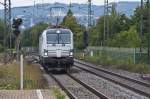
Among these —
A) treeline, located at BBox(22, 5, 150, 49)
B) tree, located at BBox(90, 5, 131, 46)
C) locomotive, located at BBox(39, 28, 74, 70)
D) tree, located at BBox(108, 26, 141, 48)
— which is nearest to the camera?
locomotive, located at BBox(39, 28, 74, 70)

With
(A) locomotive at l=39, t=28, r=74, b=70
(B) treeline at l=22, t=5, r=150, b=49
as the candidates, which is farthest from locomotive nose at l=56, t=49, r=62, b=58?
(B) treeline at l=22, t=5, r=150, b=49

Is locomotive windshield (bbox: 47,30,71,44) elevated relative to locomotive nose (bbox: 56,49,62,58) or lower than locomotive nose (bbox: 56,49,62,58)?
elevated

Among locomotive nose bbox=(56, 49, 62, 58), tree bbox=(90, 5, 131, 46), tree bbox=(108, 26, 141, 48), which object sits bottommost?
locomotive nose bbox=(56, 49, 62, 58)

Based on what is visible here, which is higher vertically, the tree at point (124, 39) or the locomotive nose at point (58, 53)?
the tree at point (124, 39)

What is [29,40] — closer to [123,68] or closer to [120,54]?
[120,54]

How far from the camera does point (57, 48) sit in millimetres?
38469

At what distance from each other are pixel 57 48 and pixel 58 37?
41.7 inches

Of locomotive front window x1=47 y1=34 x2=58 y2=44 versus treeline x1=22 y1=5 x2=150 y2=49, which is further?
treeline x1=22 y1=5 x2=150 y2=49

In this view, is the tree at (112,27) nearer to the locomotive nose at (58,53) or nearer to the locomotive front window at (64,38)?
the locomotive front window at (64,38)

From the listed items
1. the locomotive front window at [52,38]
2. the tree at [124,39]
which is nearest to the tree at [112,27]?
the tree at [124,39]

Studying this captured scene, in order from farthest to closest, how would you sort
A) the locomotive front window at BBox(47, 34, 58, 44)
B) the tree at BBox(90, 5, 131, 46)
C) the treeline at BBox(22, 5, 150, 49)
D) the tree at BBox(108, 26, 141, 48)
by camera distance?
the tree at BBox(90, 5, 131, 46), the treeline at BBox(22, 5, 150, 49), the tree at BBox(108, 26, 141, 48), the locomotive front window at BBox(47, 34, 58, 44)

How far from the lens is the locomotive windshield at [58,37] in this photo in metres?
38.9

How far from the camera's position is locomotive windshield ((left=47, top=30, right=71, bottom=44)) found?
128ft

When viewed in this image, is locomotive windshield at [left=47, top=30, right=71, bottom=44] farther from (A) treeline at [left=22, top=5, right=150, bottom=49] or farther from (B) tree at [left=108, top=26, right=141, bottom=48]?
(A) treeline at [left=22, top=5, right=150, bottom=49]
